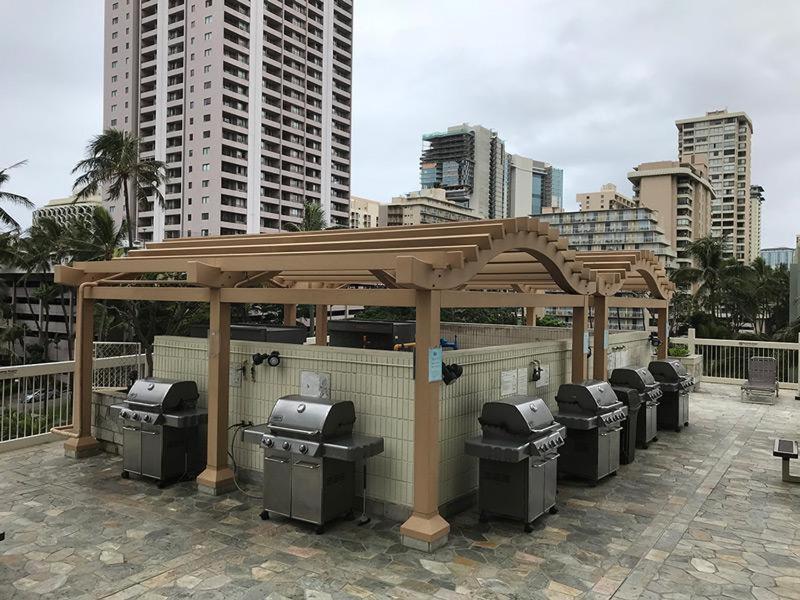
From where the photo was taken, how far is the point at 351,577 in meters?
4.95

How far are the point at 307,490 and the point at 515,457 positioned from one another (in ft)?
7.06

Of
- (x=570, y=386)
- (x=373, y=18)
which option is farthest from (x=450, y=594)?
(x=373, y=18)

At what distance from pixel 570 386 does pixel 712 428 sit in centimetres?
539

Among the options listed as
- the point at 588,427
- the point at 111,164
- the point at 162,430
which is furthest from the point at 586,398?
the point at 111,164

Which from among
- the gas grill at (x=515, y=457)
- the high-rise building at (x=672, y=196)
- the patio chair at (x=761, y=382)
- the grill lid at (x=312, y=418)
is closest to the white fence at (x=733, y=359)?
the patio chair at (x=761, y=382)

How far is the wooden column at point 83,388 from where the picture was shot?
8609 millimetres

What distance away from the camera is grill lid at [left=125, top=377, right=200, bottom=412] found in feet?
23.9

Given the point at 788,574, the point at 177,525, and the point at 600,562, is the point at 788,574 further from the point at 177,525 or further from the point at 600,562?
the point at 177,525

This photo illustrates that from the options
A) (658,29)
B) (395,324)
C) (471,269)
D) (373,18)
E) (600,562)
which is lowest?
(600,562)

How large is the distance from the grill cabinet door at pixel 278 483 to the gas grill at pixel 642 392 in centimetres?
554

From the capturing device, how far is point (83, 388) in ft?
29.1

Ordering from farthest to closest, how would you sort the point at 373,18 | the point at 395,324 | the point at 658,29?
1. the point at 373,18
2. the point at 658,29
3. the point at 395,324

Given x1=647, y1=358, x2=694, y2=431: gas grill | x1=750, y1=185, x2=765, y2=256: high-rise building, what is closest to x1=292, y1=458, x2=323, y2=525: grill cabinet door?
x1=647, y1=358, x2=694, y2=431: gas grill

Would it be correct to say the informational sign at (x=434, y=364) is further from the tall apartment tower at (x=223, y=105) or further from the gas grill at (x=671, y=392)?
the tall apartment tower at (x=223, y=105)
